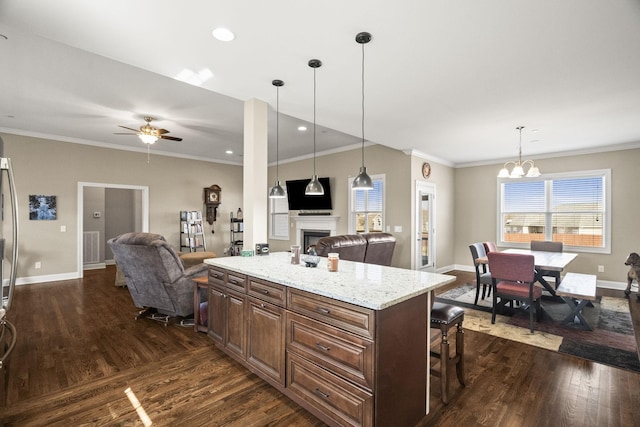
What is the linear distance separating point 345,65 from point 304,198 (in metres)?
5.27

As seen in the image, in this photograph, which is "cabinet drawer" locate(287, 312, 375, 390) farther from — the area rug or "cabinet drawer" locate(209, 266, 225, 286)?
the area rug

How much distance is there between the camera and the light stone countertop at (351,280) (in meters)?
1.73

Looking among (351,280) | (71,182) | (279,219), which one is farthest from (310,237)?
(351,280)

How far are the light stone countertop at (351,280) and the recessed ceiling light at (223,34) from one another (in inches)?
72.3

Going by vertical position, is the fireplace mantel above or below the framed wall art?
below

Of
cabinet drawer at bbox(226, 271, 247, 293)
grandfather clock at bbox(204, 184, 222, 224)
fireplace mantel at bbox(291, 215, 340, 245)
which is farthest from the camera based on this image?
grandfather clock at bbox(204, 184, 222, 224)

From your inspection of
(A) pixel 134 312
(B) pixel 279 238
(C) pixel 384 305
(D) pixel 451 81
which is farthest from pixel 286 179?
(C) pixel 384 305

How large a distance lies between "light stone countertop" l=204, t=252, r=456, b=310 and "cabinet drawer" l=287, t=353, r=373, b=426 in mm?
496

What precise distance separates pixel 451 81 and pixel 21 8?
11.5ft

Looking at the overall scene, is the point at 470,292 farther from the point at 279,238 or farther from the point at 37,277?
the point at 37,277

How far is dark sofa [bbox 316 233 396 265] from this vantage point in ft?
14.7

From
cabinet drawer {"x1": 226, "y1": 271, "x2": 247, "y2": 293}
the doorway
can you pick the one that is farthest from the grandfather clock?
cabinet drawer {"x1": 226, "y1": 271, "x2": 247, "y2": 293}

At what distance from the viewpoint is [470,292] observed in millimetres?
5324

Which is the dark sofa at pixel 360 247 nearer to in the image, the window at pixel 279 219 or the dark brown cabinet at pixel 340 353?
the dark brown cabinet at pixel 340 353
